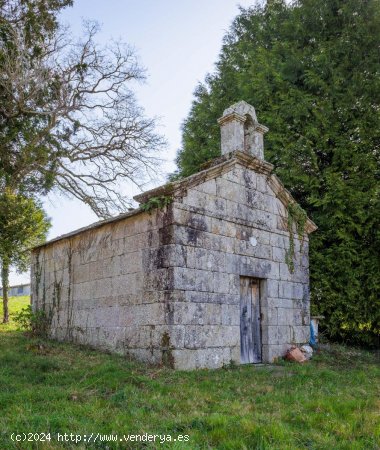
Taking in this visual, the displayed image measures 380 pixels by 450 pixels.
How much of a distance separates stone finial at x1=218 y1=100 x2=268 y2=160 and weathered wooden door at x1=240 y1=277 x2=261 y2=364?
2.87 meters

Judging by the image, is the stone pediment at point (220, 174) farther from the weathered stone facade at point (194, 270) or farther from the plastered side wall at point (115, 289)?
the plastered side wall at point (115, 289)

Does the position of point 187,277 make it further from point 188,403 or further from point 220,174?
point 188,403

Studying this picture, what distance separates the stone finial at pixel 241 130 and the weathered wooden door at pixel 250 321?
2866mm

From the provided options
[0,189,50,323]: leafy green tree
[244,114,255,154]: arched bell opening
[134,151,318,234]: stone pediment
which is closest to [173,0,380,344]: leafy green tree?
[134,151,318,234]: stone pediment

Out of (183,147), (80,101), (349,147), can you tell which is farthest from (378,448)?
(80,101)

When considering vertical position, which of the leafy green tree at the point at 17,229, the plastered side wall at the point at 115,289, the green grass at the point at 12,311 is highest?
the leafy green tree at the point at 17,229

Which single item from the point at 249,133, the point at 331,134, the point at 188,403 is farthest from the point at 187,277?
the point at 331,134

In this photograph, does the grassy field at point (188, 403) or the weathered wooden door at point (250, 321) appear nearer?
the grassy field at point (188, 403)

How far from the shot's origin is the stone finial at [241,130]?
31.6 ft

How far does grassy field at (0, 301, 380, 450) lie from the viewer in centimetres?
403

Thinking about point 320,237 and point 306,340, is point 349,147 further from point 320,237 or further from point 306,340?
point 306,340

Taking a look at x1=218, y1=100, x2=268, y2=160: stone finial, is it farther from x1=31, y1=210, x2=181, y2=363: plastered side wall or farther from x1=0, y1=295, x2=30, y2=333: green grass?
x1=0, y1=295, x2=30, y2=333: green grass

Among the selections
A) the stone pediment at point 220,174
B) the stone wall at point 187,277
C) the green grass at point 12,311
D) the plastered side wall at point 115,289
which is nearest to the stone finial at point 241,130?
the stone pediment at point 220,174

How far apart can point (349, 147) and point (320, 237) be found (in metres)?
2.65
